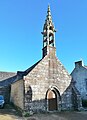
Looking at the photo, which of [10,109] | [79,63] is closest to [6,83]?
[10,109]

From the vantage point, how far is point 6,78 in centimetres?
2991

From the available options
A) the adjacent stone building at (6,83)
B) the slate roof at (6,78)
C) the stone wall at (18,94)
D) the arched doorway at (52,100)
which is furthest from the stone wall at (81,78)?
the stone wall at (18,94)

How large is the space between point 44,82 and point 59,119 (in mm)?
5707

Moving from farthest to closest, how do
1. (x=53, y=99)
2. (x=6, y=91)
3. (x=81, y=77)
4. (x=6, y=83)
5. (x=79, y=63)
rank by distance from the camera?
(x=79, y=63), (x=81, y=77), (x=6, y=83), (x=6, y=91), (x=53, y=99)

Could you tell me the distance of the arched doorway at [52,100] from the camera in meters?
21.9

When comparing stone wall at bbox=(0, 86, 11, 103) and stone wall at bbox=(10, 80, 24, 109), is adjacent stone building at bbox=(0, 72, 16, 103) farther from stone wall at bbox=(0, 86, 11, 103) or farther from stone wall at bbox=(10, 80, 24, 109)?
stone wall at bbox=(10, 80, 24, 109)

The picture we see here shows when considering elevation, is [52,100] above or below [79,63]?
below

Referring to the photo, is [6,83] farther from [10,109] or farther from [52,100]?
[52,100]

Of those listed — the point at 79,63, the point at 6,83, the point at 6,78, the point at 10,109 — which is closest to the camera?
the point at 10,109

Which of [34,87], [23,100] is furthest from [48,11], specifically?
[23,100]

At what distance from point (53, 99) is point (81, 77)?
11.7 metres

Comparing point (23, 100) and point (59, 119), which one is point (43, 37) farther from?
point (59, 119)

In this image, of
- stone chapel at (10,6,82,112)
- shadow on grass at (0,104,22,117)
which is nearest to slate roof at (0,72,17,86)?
stone chapel at (10,6,82,112)

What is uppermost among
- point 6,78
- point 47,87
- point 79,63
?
point 79,63
